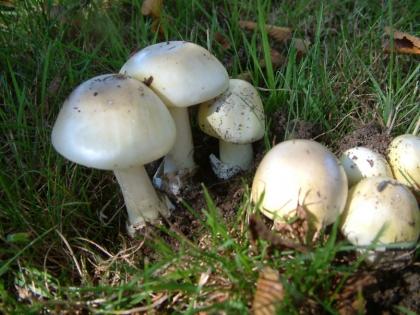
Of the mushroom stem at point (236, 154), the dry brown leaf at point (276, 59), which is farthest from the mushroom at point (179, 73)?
the dry brown leaf at point (276, 59)

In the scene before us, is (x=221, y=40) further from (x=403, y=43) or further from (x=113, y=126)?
(x=113, y=126)

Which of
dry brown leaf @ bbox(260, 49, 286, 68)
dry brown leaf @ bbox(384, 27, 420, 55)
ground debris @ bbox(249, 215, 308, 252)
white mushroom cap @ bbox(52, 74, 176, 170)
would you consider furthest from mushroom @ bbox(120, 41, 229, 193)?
dry brown leaf @ bbox(384, 27, 420, 55)

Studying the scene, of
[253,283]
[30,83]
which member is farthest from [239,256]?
[30,83]

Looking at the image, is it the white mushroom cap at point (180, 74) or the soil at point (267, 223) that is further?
the white mushroom cap at point (180, 74)

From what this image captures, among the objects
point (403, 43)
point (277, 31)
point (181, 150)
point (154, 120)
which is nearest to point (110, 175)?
point (181, 150)

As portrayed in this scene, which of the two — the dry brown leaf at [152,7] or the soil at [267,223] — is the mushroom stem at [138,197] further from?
the dry brown leaf at [152,7]

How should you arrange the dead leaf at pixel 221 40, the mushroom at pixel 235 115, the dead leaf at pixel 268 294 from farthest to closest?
the dead leaf at pixel 221 40 < the mushroom at pixel 235 115 < the dead leaf at pixel 268 294
